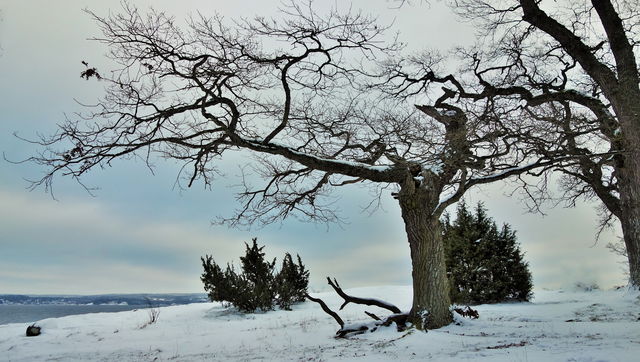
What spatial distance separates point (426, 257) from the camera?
9102 mm

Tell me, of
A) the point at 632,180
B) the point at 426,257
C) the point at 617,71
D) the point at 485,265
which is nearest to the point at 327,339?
the point at 426,257

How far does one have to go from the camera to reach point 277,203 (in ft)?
37.0

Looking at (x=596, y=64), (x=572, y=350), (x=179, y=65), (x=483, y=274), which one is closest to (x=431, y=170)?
(x=596, y=64)

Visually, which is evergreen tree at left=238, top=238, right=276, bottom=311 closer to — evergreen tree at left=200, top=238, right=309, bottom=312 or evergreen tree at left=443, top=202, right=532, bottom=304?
evergreen tree at left=200, top=238, right=309, bottom=312

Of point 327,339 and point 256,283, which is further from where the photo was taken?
point 256,283

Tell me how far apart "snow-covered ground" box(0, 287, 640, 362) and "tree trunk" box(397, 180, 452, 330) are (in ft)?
1.42

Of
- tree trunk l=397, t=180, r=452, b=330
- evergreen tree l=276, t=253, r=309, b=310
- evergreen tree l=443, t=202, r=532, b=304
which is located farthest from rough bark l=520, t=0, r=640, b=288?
evergreen tree l=276, t=253, r=309, b=310

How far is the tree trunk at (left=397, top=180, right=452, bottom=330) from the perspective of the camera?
8859mm

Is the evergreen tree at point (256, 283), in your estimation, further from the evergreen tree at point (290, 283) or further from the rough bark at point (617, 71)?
the rough bark at point (617, 71)

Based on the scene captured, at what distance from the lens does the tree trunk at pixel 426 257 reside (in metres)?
8.86

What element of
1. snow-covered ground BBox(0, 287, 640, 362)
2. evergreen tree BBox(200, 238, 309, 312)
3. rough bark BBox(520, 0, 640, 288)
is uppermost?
rough bark BBox(520, 0, 640, 288)

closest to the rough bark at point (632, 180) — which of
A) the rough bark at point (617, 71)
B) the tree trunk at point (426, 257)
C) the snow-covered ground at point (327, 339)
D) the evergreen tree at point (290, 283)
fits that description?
the rough bark at point (617, 71)

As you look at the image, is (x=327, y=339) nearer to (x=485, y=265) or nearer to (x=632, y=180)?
(x=632, y=180)

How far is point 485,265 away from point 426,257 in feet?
27.3
